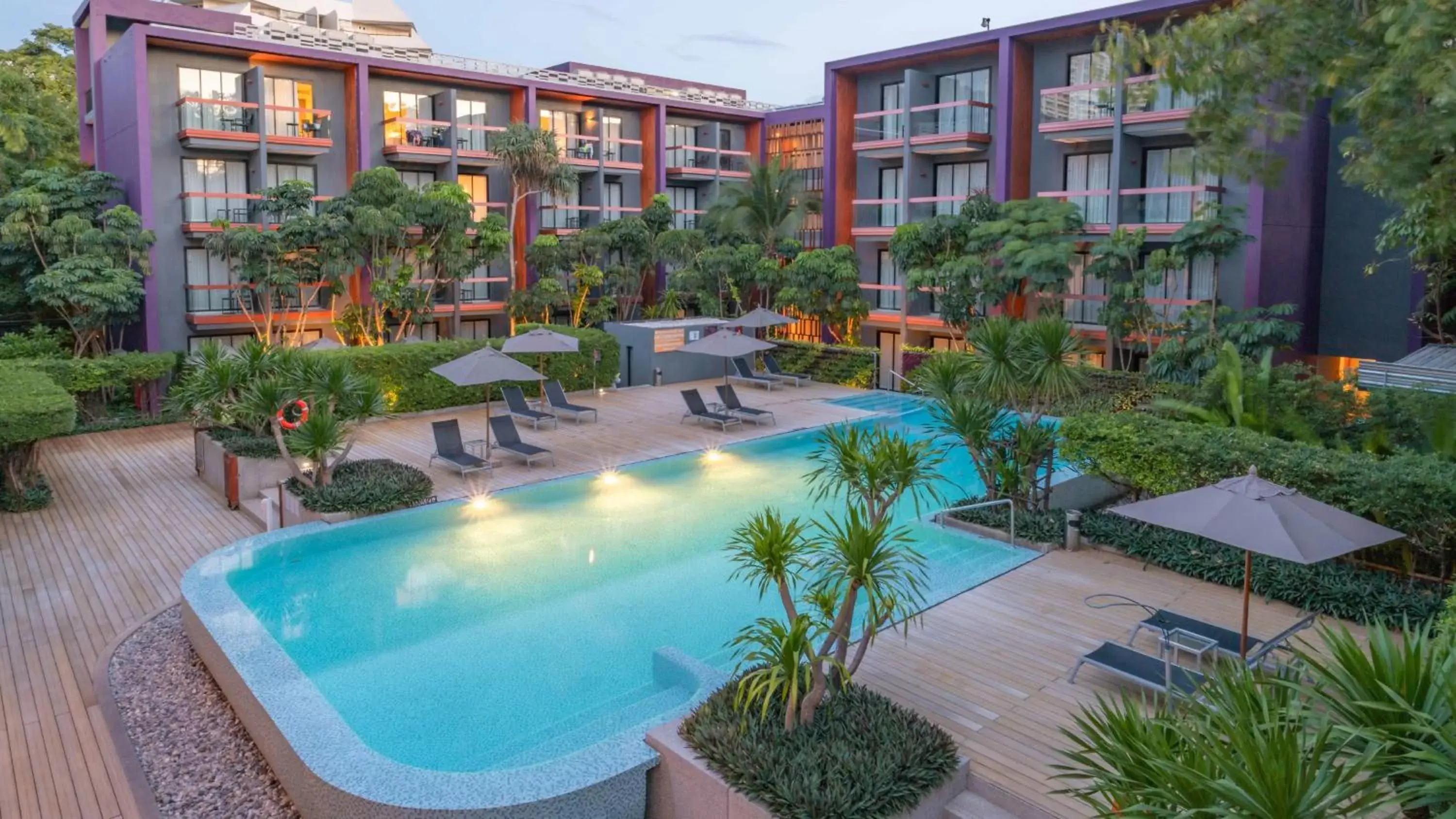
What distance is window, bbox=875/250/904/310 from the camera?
28.8 meters

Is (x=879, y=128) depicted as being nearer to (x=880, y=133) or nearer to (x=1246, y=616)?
(x=880, y=133)

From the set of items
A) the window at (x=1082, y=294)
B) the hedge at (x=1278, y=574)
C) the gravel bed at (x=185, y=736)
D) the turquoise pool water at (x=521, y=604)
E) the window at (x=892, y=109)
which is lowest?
the gravel bed at (x=185, y=736)

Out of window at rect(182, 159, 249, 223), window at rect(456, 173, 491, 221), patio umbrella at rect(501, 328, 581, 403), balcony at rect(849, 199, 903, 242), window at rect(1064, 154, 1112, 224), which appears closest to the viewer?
patio umbrella at rect(501, 328, 581, 403)

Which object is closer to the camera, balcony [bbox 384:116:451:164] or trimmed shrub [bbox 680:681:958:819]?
trimmed shrub [bbox 680:681:958:819]

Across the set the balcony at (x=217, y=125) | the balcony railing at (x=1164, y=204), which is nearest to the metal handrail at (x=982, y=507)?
the balcony railing at (x=1164, y=204)

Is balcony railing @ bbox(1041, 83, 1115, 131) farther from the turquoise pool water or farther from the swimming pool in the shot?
the swimming pool

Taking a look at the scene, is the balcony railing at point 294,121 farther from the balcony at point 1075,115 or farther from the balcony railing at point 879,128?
the balcony at point 1075,115

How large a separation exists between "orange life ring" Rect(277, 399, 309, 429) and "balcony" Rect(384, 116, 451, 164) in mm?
15658

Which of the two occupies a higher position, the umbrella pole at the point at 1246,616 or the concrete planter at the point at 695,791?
the umbrella pole at the point at 1246,616

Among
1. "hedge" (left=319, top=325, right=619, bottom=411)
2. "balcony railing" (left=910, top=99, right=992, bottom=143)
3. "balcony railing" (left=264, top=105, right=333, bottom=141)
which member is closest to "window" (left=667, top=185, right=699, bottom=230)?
"balcony railing" (left=910, top=99, right=992, bottom=143)

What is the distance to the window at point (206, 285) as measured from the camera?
2534 cm

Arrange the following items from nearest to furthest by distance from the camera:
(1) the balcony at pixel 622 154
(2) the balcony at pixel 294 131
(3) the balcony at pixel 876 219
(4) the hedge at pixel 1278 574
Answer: (4) the hedge at pixel 1278 574, (2) the balcony at pixel 294 131, (3) the balcony at pixel 876 219, (1) the balcony at pixel 622 154

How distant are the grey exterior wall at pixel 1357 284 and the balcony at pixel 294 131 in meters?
24.2

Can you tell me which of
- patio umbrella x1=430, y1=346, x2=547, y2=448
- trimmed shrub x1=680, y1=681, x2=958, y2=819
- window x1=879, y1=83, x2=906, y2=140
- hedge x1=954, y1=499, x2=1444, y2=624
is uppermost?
window x1=879, y1=83, x2=906, y2=140
